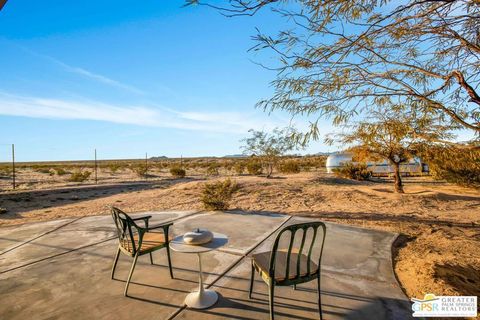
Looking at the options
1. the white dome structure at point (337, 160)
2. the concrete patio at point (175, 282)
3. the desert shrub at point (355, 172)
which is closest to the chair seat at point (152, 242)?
the concrete patio at point (175, 282)

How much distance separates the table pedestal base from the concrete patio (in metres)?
0.06

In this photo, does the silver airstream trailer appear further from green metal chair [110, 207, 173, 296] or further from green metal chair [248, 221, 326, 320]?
green metal chair [110, 207, 173, 296]

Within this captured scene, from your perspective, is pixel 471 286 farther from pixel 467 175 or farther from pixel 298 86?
pixel 467 175

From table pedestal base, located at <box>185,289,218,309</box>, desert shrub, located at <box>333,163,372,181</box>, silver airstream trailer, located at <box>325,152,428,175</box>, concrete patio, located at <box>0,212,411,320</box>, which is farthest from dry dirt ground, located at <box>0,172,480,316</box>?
silver airstream trailer, located at <box>325,152,428,175</box>

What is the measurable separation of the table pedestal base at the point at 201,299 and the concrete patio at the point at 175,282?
Answer: 63 millimetres

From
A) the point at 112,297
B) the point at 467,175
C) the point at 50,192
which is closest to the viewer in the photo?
the point at 112,297

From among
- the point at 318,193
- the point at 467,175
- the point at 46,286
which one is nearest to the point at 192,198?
the point at 318,193

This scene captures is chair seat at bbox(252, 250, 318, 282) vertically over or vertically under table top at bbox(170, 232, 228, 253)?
under

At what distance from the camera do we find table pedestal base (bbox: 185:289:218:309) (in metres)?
2.60

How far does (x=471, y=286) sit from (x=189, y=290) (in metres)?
3.53

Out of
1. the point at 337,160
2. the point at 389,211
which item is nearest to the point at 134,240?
the point at 389,211

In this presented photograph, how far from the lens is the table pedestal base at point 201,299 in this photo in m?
2.60

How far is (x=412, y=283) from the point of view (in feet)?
10.4

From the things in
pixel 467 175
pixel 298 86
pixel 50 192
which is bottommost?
pixel 50 192
